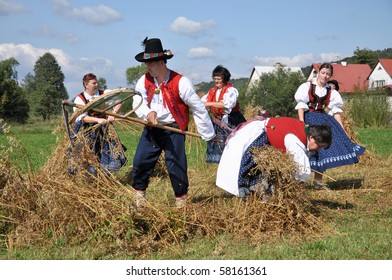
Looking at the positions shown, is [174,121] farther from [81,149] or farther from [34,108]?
[34,108]

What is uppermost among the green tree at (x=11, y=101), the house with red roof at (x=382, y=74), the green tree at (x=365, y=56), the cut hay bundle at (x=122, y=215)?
the green tree at (x=365, y=56)

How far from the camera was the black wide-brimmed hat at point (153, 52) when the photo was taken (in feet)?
15.5

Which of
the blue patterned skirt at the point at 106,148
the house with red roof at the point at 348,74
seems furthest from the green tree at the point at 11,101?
the blue patterned skirt at the point at 106,148

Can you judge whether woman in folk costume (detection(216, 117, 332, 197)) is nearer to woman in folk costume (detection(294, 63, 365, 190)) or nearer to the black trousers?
the black trousers

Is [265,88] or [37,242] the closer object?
[37,242]

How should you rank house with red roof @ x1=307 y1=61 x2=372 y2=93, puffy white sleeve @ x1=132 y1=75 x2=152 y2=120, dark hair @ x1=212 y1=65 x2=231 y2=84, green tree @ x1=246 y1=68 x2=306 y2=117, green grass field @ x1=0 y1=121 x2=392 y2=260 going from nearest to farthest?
1. green grass field @ x1=0 y1=121 x2=392 y2=260
2. puffy white sleeve @ x1=132 y1=75 x2=152 y2=120
3. dark hair @ x1=212 y1=65 x2=231 y2=84
4. green tree @ x1=246 y1=68 x2=306 y2=117
5. house with red roof @ x1=307 y1=61 x2=372 y2=93

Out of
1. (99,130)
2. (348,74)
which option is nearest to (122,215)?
(99,130)

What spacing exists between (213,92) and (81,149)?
3.10 meters

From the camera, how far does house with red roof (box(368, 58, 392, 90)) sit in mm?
56000

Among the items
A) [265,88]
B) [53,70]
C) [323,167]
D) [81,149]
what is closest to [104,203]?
[81,149]

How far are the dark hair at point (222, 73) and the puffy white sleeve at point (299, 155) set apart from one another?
2.94 metres

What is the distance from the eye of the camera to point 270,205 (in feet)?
14.2

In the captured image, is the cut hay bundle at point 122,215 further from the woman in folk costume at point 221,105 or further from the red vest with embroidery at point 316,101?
the woman in folk costume at point 221,105

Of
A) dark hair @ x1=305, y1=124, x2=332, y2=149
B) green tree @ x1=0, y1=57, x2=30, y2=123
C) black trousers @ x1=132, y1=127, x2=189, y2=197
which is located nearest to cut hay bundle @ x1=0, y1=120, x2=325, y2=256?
dark hair @ x1=305, y1=124, x2=332, y2=149
